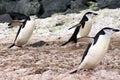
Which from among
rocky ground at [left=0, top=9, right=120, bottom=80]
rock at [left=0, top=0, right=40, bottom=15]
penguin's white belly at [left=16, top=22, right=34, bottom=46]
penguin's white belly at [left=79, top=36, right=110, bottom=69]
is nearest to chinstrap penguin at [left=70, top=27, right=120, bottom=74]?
penguin's white belly at [left=79, top=36, right=110, bottom=69]

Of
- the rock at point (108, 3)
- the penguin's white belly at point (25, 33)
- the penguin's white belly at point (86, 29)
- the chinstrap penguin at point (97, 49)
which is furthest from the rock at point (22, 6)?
the chinstrap penguin at point (97, 49)

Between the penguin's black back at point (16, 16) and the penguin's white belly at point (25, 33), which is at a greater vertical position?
the penguin's white belly at point (25, 33)

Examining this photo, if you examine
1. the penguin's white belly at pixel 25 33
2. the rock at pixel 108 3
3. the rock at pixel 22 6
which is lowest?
the rock at pixel 22 6

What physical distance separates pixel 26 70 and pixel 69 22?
9.30 meters

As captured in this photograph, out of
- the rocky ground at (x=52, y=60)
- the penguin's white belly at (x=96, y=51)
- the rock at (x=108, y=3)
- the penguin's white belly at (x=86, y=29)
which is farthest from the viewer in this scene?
the rock at (x=108, y=3)

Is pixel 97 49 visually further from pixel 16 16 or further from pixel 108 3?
pixel 16 16

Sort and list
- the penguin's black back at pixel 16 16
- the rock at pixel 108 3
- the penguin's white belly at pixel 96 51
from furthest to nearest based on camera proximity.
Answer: the penguin's black back at pixel 16 16 → the rock at pixel 108 3 → the penguin's white belly at pixel 96 51

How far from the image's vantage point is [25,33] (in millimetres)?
14047

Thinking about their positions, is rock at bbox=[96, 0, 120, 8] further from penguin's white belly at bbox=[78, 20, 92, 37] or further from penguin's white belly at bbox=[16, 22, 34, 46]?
penguin's white belly at bbox=[16, 22, 34, 46]

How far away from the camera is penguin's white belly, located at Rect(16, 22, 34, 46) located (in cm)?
1390

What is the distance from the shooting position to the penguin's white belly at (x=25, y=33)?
1390 cm

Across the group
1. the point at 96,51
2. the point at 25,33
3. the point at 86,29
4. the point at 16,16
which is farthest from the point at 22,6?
the point at 96,51

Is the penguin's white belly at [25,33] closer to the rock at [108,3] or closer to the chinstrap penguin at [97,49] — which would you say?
the chinstrap penguin at [97,49]

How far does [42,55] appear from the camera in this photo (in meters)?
12.0
